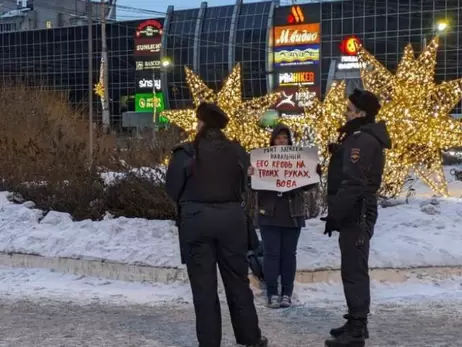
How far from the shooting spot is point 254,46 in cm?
7788

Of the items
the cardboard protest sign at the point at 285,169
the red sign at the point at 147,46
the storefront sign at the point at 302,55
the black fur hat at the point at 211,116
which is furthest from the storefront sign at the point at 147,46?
the black fur hat at the point at 211,116

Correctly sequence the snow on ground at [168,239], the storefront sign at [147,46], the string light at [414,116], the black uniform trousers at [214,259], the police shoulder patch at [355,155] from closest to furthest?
1. the black uniform trousers at [214,259]
2. the police shoulder patch at [355,155]
3. the snow on ground at [168,239]
4. the string light at [414,116]
5. the storefront sign at [147,46]

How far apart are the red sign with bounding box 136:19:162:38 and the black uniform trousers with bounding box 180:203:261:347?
8043 centimetres

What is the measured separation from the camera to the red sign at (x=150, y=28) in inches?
3319

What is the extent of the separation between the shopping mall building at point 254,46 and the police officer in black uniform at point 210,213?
57.3 metres

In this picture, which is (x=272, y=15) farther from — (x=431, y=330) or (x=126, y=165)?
(x=431, y=330)

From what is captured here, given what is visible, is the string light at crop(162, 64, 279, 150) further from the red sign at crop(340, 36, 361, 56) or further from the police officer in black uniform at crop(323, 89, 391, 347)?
the red sign at crop(340, 36, 361, 56)

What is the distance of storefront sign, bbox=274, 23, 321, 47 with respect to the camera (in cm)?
7525

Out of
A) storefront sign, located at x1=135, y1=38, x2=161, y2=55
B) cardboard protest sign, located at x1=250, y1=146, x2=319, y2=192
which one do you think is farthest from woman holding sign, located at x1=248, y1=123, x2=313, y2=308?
storefront sign, located at x1=135, y1=38, x2=161, y2=55

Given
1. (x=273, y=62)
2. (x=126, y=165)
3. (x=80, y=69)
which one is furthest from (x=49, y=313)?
(x=80, y=69)

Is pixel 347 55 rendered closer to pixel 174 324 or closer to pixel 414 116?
pixel 414 116

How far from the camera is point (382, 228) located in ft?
33.2

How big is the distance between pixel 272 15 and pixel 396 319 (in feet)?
236

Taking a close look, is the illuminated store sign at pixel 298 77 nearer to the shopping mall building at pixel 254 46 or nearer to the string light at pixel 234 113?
the shopping mall building at pixel 254 46
